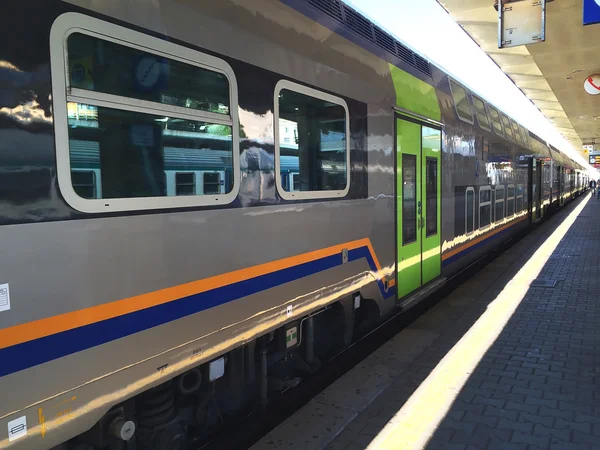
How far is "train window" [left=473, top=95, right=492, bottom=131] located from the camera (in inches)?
328

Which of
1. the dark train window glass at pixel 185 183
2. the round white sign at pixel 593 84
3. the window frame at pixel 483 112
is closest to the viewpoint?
the dark train window glass at pixel 185 183

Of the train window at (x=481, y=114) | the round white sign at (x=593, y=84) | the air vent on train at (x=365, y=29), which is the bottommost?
the train window at (x=481, y=114)

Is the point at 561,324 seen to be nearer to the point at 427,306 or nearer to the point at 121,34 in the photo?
the point at 427,306

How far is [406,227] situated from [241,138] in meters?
3.04

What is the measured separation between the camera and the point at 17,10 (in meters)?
1.82

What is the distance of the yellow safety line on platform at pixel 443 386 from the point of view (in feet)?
10.8

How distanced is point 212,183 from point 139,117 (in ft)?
1.88

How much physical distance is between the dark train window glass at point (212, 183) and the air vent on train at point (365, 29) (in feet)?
5.80

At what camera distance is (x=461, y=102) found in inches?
291

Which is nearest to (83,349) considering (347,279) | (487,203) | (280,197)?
(280,197)

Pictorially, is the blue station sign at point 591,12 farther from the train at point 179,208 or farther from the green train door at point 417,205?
the train at point 179,208

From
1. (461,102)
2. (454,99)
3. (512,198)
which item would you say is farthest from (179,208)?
(512,198)

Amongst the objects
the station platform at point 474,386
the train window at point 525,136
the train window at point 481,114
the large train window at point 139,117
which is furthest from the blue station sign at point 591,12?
the train window at point 525,136

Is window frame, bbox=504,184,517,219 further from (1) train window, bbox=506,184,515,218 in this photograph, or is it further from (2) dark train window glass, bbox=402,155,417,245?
(2) dark train window glass, bbox=402,155,417,245
